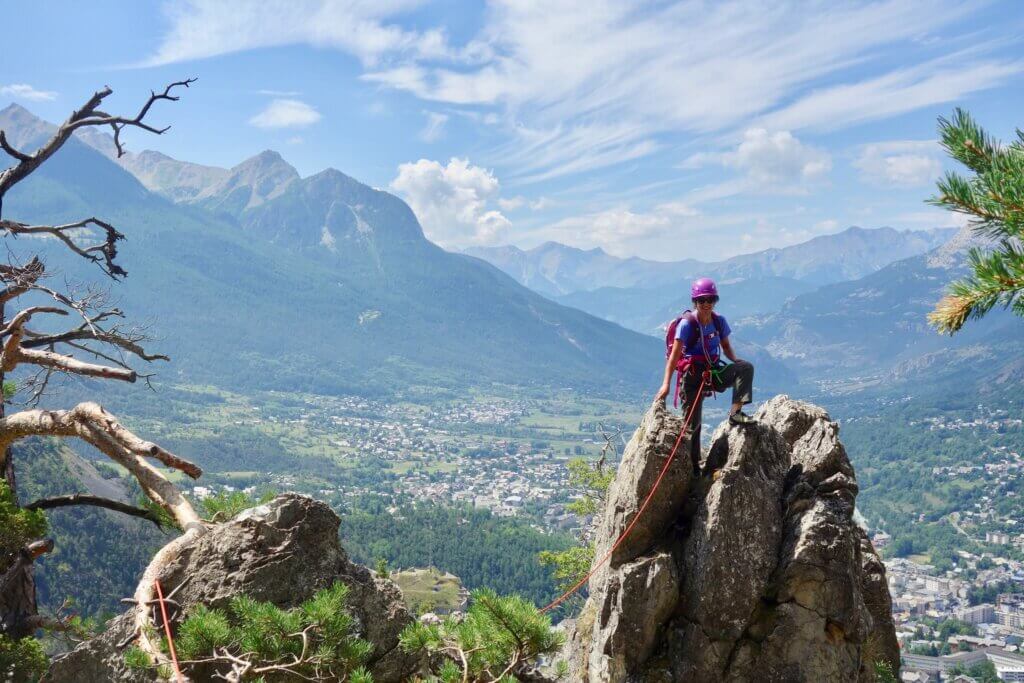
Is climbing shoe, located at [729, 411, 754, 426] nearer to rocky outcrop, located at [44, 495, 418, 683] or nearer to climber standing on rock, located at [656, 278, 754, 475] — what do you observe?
climber standing on rock, located at [656, 278, 754, 475]

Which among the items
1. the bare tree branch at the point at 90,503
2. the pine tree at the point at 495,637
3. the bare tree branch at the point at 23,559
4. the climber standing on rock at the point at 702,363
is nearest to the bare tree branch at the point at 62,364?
the bare tree branch at the point at 90,503

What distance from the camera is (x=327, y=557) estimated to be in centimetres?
733

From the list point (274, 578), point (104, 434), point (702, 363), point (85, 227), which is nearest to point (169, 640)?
point (274, 578)

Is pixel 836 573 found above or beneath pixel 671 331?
beneath

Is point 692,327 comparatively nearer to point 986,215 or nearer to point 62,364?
point 986,215

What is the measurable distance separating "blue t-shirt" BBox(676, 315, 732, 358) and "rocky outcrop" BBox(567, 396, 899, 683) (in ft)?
3.07

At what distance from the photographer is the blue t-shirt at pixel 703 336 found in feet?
31.1

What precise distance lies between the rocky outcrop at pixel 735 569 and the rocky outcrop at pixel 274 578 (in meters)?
3.05

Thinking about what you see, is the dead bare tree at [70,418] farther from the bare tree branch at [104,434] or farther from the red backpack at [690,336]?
the red backpack at [690,336]

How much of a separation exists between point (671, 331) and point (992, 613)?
4916 inches

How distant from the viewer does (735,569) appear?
8.42 meters

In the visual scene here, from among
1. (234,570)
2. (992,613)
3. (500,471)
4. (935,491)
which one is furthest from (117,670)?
(935,491)

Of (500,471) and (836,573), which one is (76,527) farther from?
(500,471)

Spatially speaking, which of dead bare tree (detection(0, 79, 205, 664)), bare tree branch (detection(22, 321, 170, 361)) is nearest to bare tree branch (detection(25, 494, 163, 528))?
dead bare tree (detection(0, 79, 205, 664))
